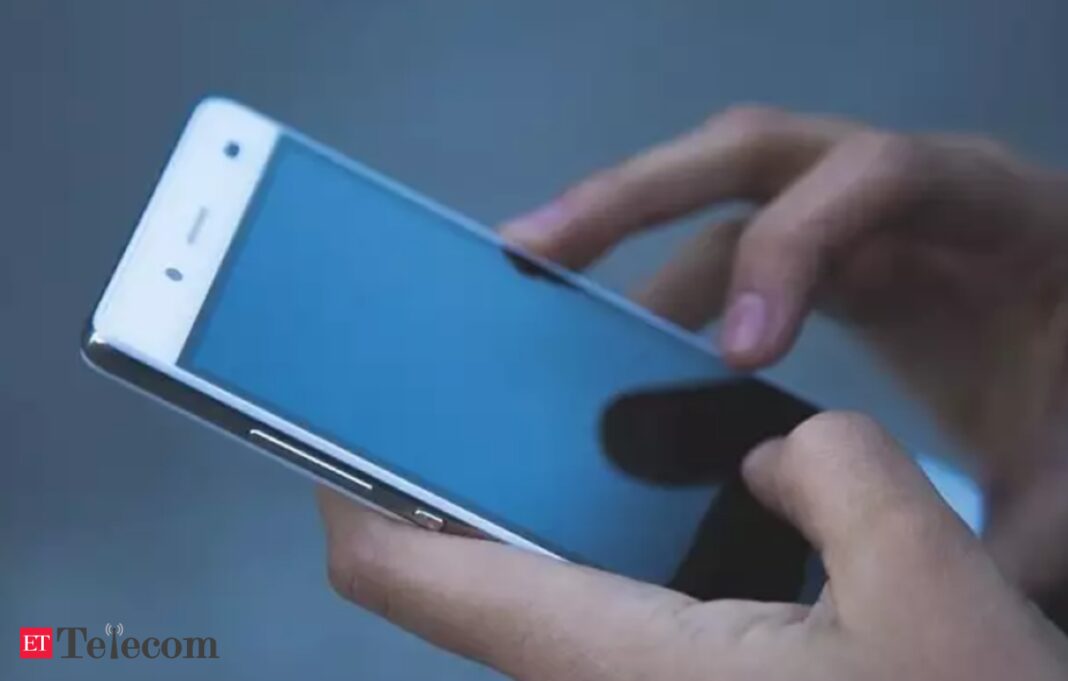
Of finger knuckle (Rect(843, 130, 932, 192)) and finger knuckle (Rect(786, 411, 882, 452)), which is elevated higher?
finger knuckle (Rect(843, 130, 932, 192))

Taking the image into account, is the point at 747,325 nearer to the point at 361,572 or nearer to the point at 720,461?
the point at 720,461

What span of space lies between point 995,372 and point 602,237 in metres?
0.20

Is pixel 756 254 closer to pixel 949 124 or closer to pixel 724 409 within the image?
pixel 724 409

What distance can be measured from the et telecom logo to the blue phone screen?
0.34 m

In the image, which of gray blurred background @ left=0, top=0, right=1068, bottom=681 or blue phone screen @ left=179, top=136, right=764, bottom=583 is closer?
blue phone screen @ left=179, top=136, right=764, bottom=583

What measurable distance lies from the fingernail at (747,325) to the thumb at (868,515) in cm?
13

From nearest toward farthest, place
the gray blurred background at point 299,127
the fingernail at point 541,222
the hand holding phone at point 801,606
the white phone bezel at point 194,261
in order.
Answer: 1. the hand holding phone at point 801,606
2. the white phone bezel at point 194,261
3. the fingernail at point 541,222
4. the gray blurred background at point 299,127

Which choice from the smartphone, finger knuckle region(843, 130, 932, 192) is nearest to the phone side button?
the smartphone

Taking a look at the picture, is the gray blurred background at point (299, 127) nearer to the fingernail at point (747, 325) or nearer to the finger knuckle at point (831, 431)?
the fingernail at point (747, 325)

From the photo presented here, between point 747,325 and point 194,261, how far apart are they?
0.69ft

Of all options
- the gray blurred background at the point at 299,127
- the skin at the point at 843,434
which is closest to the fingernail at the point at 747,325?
the skin at the point at 843,434

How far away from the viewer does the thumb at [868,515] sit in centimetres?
34

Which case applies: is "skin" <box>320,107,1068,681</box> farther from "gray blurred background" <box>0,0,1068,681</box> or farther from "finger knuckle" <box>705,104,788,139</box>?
"gray blurred background" <box>0,0,1068,681</box>

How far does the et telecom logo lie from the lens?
0.75 m
